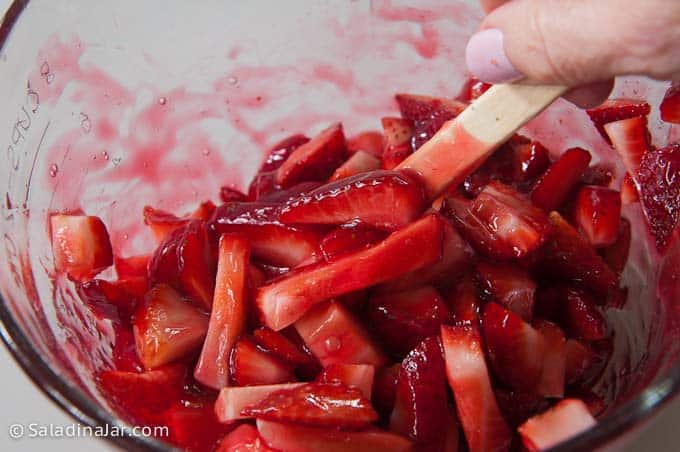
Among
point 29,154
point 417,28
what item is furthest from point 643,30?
point 29,154

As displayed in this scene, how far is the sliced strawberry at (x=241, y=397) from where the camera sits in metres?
0.98

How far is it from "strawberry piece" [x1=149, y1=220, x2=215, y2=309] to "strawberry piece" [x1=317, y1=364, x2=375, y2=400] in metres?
0.24

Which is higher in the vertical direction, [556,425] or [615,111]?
[615,111]

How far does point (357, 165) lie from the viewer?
134 centimetres

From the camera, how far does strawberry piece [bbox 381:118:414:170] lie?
4.37 feet

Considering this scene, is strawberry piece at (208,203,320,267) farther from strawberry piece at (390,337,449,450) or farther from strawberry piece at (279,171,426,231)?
strawberry piece at (390,337,449,450)

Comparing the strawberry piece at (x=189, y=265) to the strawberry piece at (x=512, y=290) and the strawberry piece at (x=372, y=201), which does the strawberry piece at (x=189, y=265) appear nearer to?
the strawberry piece at (x=372, y=201)

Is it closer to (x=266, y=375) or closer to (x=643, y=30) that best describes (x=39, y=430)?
(x=266, y=375)

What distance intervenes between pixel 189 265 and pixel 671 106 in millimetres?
755

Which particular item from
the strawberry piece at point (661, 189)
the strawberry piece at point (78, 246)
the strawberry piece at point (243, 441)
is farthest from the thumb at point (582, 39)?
the strawberry piece at point (78, 246)

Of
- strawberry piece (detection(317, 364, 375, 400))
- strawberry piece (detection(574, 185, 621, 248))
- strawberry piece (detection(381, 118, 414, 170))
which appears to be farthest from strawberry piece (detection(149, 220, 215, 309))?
strawberry piece (detection(574, 185, 621, 248))

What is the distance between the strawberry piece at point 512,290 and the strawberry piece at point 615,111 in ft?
1.10

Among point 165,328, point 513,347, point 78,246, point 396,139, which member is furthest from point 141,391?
point 396,139

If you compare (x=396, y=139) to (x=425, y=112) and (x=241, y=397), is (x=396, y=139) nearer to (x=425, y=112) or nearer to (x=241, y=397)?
(x=425, y=112)
